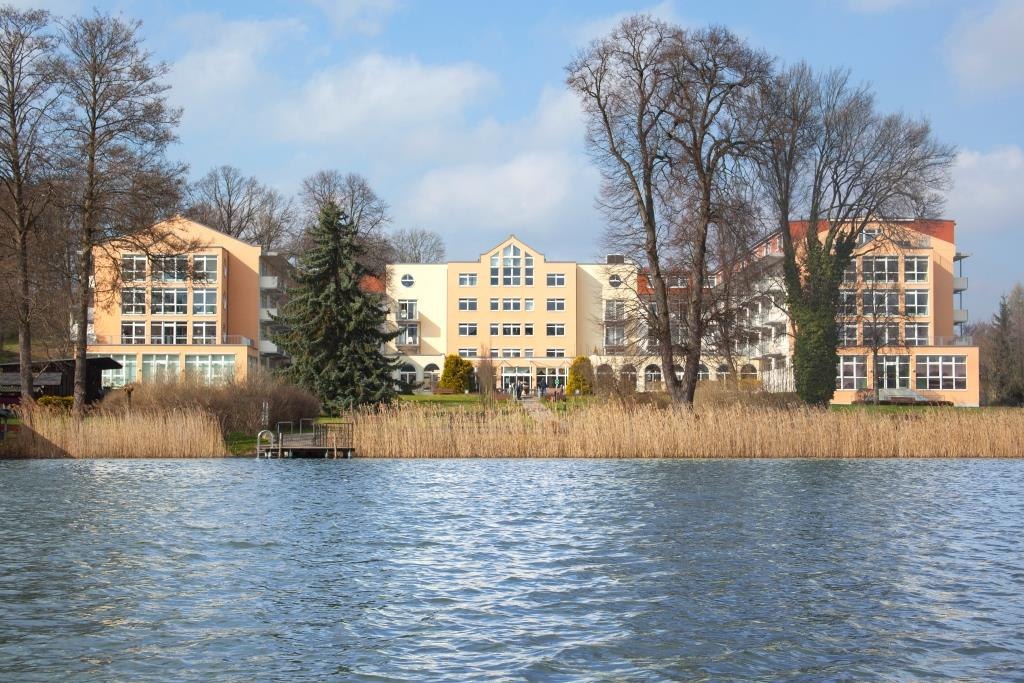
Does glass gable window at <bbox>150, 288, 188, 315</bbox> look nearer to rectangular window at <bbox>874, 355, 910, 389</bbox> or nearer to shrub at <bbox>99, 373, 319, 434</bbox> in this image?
shrub at <bbox>99, 373, 319, 434</bbox>

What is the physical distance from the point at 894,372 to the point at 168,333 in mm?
41911

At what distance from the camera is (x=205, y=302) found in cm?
6788

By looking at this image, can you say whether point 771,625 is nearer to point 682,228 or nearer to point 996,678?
point 996,678

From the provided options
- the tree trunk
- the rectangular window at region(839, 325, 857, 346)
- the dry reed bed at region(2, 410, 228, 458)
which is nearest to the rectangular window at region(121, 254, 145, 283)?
the tree trunk

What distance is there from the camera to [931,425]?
2956cm

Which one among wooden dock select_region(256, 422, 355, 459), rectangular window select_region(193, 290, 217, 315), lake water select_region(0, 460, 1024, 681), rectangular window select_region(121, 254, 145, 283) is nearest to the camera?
lake water select_region(0, 460, 1024, 681)

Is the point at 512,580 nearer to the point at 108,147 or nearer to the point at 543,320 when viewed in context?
the point at 108,147

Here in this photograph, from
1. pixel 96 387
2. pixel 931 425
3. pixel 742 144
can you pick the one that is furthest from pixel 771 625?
pixel 96 387

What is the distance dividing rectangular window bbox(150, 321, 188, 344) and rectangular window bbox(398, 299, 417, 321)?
64.2 ft

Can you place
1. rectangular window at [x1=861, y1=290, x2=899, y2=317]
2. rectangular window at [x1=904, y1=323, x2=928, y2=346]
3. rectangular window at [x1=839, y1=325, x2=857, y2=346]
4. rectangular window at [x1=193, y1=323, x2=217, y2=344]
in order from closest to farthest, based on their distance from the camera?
rectangular window at [x1=861, y1=290, x2=899, y2=317]
rectangular window at [x1=839, y1=325, x2=857, y2=346]
rectangular window at [x1=193, y1=323, x2=217, y2=344]
rectangular window at [x1=904, y1=323, x2=928, y2=346]

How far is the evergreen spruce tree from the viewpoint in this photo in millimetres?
40938

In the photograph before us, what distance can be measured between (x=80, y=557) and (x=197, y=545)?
159 centimetres

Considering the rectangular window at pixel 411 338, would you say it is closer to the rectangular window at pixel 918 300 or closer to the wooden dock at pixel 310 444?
the rectangular window at pixel 918 300

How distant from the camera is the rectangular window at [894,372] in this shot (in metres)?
66.7
